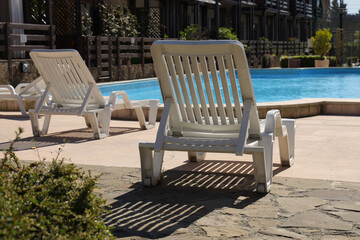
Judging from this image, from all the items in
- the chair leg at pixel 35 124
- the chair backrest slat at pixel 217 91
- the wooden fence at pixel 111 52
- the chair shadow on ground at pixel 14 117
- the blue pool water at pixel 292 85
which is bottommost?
the blue pool water at pixel 292 85

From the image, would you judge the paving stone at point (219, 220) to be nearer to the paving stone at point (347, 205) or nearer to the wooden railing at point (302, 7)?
the paving stone at point (347, 205)

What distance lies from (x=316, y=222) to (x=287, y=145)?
1407 millimetres

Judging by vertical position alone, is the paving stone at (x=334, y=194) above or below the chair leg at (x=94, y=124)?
below

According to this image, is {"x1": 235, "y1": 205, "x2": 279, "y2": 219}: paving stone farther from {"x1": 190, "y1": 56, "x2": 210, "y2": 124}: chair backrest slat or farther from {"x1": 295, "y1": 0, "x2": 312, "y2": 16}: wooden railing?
{"x1": 295, "y1": 0, "x2": 312, "y2": 16}: wooden railing

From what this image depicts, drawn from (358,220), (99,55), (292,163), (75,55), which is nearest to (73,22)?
(99,55)

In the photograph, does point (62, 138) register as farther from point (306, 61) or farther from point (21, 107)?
point (306, 61)

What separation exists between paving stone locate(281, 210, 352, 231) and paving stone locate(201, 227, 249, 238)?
24cm

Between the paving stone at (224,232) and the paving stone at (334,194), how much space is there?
81 centimetres

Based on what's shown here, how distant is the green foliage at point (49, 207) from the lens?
1711 millimetres

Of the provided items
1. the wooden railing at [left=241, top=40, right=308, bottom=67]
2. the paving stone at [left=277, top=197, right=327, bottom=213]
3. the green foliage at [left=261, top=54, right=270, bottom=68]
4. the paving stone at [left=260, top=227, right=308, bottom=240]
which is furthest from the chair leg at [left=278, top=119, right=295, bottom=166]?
the green foliage at [left=261, top=54, right=270, bottom=68]

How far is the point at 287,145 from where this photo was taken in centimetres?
433

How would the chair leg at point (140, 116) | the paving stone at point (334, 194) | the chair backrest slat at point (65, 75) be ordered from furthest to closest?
the chair leg at point (140, 116) → the chair backrest slat at point (65, 75) → the paving stone at point (334, 194)

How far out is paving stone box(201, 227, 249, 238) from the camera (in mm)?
2791

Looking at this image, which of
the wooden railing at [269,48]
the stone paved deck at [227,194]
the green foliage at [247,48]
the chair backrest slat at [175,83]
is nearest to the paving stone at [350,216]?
the stone paved deck at [227,194]
